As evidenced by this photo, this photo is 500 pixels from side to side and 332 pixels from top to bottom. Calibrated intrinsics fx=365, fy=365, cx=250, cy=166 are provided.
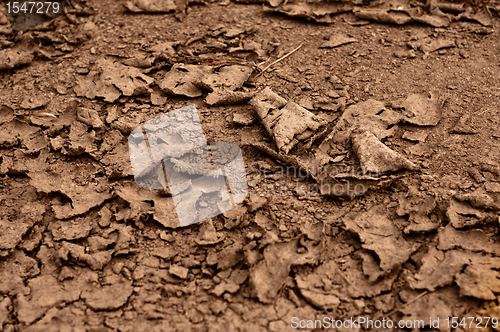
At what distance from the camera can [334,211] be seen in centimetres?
163

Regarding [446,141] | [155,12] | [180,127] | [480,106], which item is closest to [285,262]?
[180,127]

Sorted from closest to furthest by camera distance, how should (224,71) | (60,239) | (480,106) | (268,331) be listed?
(268,331), (60,239), (480,106), (224,71)

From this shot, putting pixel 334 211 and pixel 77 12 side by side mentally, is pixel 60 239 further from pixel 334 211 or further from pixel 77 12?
pixel 77 12

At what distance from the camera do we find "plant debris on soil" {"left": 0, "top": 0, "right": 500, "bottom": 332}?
1379mm

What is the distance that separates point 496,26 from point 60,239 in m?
3.00

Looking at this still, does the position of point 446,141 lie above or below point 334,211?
above

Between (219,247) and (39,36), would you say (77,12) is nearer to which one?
(39,36)

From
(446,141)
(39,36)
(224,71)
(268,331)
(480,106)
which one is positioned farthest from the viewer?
(39,36)

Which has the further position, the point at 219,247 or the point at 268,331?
the point at 219,247

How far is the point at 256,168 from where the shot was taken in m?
1.77

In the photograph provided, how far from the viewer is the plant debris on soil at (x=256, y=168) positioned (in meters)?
A: 1.38

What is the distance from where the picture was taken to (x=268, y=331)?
1303 mm

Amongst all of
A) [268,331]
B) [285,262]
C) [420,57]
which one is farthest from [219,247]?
[420,57]

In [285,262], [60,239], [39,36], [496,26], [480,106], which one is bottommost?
[60,239]
